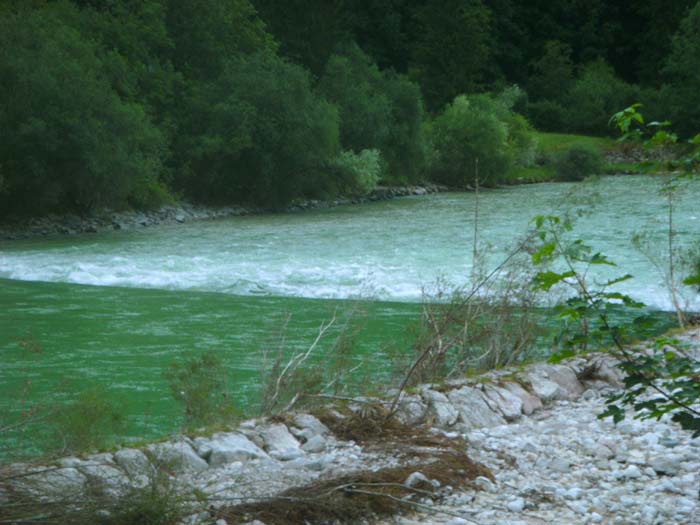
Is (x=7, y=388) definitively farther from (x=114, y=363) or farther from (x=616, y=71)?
(x=616, y=71)

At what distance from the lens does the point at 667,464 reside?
5848mm

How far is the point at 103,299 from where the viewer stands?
17.1 metres

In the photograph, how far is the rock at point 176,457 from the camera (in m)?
5.31

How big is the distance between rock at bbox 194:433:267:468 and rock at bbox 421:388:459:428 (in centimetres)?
149

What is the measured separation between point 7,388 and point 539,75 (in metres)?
63.5

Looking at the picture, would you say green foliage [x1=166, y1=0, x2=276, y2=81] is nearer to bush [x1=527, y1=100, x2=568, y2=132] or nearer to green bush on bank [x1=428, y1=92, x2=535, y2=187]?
green bush on bank [x1=428, y1=92, x2=535, y2=187]

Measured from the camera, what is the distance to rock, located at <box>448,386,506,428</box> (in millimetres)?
6957

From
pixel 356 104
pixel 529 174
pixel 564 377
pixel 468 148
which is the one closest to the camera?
pixel 564 377

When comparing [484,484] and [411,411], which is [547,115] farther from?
[484,484]

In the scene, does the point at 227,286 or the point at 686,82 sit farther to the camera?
the point at 686,82

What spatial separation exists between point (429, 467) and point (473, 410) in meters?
1.54

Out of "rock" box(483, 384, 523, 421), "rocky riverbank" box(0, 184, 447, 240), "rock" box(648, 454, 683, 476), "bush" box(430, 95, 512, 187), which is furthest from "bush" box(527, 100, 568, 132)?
"rock" box(648, 454, 683, 476)

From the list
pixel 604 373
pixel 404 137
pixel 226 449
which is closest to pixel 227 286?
pixel 604 373

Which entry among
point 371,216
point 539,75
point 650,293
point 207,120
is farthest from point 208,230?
point 539,75
